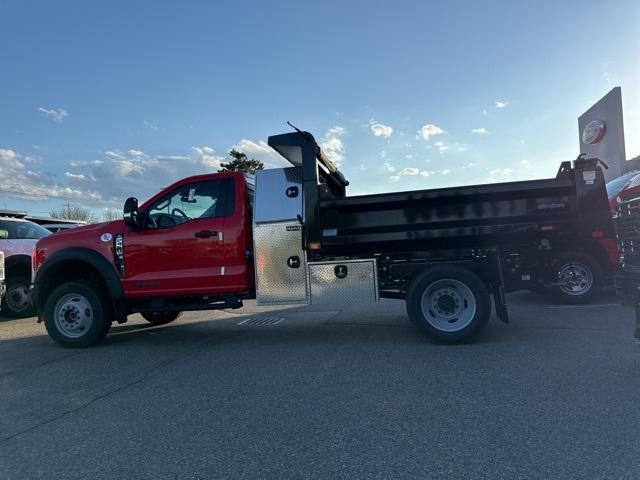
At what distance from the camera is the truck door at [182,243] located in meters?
6.28

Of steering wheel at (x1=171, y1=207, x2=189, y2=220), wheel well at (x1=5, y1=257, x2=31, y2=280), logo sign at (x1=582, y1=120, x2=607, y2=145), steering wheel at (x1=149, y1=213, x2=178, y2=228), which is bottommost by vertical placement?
wheel well at (x1=5, y1=257, x2=31, y2=280)

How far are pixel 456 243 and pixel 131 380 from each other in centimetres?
435

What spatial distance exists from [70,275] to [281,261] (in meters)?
3.49

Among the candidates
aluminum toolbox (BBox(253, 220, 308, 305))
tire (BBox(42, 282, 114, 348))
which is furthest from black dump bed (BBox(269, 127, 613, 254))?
tire (BBox(42, 282, 114, 348))

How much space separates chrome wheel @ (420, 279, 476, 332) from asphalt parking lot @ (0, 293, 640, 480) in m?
0.33

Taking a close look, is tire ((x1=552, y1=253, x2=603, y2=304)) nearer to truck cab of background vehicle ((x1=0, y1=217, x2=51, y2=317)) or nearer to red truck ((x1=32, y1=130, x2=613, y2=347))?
red truck ((x1=32, y1=130, x2=613, y2=347))

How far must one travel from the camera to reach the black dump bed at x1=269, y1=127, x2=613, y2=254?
579cm

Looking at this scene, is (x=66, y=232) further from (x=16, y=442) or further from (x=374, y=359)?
(x=374, y=359)

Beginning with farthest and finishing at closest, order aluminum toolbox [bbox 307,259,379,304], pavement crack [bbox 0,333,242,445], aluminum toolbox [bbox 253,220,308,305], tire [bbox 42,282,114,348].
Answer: tire [bbox 42,282,114,348], aluminum toolbox [bbox 253,220,308,305], aluminum toolbox [bbox 307,259,379,304], pavement crack [bbox 0,333,242,445]

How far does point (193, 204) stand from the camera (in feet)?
21.3

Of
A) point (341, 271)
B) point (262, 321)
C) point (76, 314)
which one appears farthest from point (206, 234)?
point (262, 321)

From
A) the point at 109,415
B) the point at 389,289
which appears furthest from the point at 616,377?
the point at 109,415

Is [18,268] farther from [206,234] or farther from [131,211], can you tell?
[206,234]

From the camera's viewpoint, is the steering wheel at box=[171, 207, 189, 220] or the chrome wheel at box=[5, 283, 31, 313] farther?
the chrome wheel at box=[5, 283, 31, 313]
